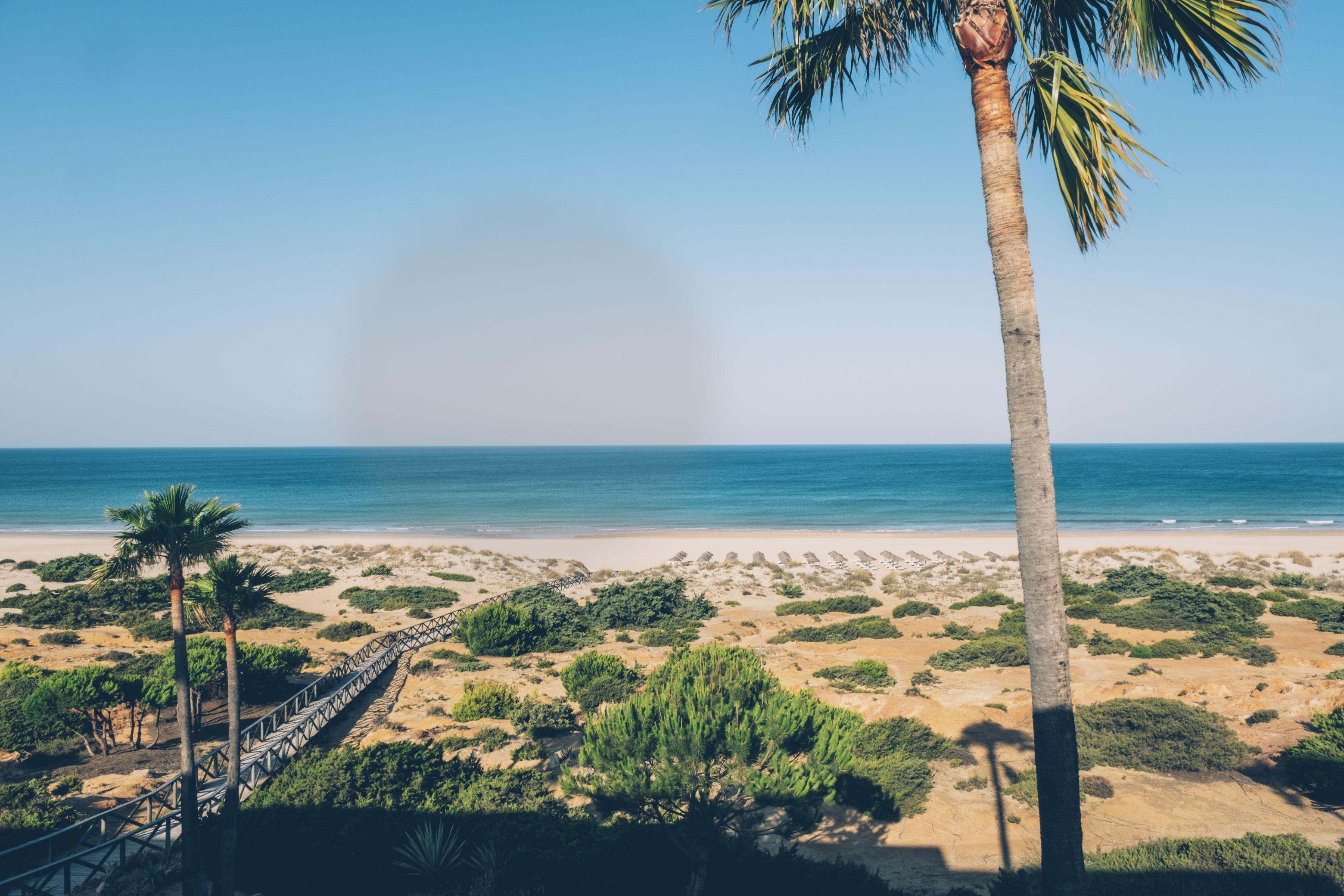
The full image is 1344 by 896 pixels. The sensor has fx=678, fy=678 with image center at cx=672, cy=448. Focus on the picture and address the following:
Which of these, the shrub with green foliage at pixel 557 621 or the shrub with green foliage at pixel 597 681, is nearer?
the shrub with green foliage at pixel 597 681

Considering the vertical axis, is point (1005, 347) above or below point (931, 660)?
above

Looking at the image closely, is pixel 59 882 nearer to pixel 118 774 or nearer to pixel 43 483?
pixel 118 774

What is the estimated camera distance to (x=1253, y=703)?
54.4ft

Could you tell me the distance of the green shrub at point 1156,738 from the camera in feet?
46.9

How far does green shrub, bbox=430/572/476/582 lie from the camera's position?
40469 mm

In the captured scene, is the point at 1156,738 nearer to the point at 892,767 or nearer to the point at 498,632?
the point at 892,767

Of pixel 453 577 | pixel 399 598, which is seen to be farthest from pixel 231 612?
pixel 453 577

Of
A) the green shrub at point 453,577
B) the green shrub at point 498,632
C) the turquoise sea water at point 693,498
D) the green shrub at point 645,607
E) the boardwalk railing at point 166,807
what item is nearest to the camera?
the boardwalk railing at point 166,807

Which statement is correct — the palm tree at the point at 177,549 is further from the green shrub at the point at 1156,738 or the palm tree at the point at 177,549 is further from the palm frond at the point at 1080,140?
the green shrub at the point at 1156,738

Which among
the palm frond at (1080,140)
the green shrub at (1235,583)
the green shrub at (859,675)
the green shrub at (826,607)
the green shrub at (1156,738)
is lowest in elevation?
the green shrub at (826,607)

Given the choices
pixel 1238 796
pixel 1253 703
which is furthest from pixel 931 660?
pixel 1238 796

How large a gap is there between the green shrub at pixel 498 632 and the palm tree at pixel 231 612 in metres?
13.3

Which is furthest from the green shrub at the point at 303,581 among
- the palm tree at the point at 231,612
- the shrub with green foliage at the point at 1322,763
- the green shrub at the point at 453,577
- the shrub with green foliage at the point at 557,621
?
the shrub with green foliage at the point at 1322,763

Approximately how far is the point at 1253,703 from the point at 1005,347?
17364 mm
